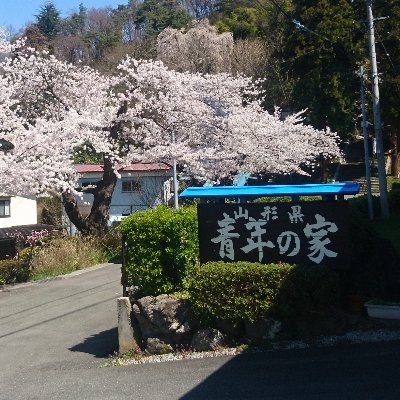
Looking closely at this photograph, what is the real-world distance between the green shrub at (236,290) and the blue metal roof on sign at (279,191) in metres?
1.18

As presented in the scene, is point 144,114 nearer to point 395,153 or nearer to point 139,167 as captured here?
point 139,167

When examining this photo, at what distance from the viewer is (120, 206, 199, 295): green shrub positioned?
35.7 feet

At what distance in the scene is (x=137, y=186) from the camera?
3409 cm

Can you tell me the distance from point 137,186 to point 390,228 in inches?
590

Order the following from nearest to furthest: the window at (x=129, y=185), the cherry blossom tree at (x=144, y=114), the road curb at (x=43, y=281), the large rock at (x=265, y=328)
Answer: the large rock at (x=265, y=328)
the road curb at (x=43, y=281)
the cherry blossom tree at (x=144, y=114)
the window at (x=129, y=185)

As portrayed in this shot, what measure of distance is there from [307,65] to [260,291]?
1169 inches

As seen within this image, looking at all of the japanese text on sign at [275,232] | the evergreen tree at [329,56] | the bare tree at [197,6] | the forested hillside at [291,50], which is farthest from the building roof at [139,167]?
the bare tree at [197,6]

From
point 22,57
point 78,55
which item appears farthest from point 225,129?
point 78,55

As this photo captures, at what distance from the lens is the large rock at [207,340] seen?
9.96m

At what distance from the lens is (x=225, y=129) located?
2420 cm

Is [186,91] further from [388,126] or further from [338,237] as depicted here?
[388,126]

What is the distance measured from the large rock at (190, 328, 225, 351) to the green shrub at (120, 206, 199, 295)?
1092 mm

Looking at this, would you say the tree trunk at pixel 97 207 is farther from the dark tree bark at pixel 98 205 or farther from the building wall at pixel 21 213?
the building wall at pixel 21 213

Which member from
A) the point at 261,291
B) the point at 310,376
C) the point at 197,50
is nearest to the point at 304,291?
the point at 261,291
